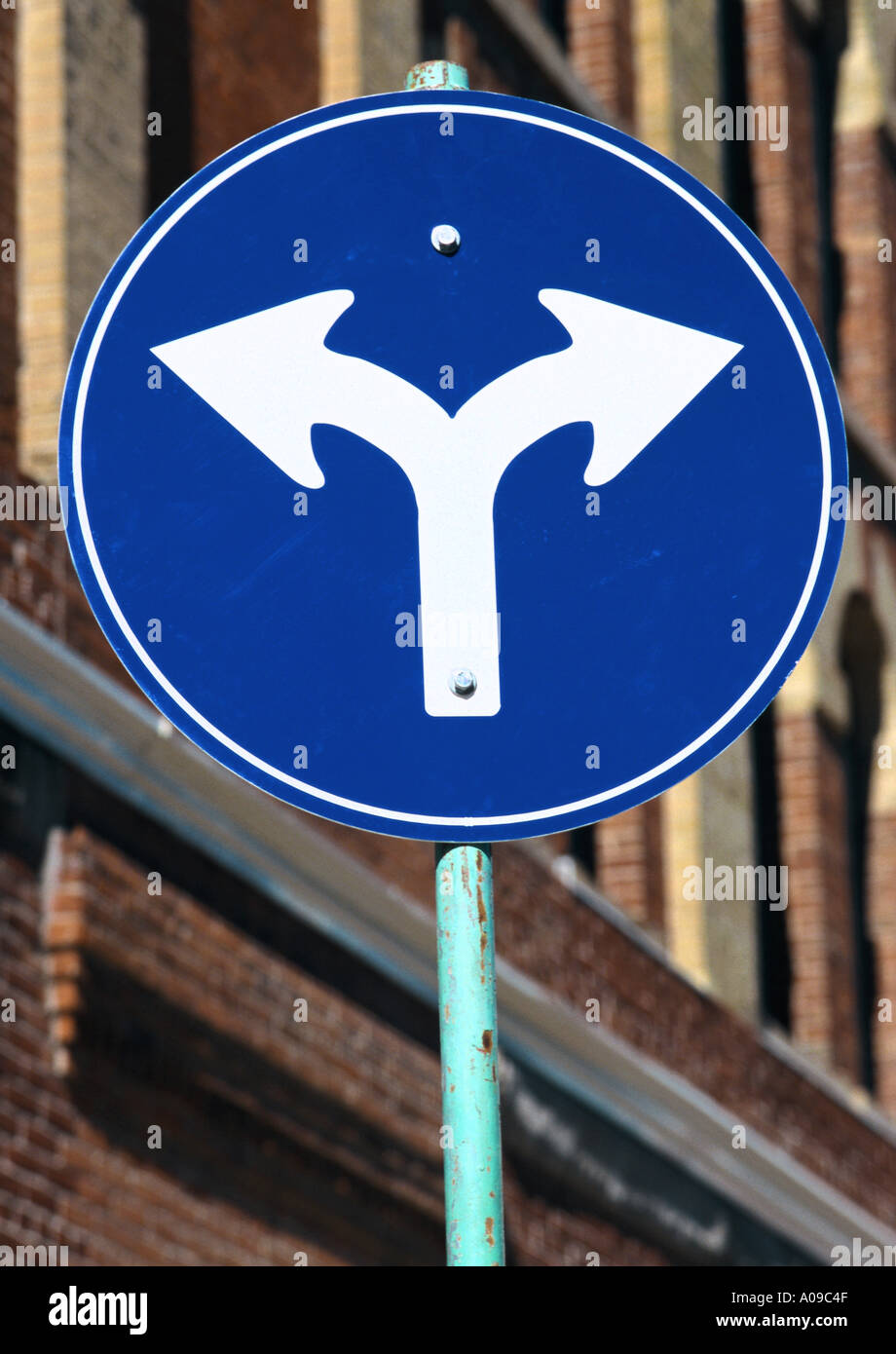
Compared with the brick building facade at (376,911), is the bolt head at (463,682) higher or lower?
lower

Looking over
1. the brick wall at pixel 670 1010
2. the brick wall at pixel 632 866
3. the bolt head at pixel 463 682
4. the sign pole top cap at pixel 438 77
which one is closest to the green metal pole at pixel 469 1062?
the bolt head at pixel 463 682

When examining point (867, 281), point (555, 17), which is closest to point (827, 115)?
point (867, 281)

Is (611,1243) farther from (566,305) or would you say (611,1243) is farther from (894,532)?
(566,305)

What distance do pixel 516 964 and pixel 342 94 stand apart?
3.53m

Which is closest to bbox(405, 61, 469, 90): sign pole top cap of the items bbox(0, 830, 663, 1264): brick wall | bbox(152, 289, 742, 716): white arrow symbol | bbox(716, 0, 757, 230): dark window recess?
bbox(152, 289, 742, 716): white arrow symbol

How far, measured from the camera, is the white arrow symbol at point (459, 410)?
2949mm

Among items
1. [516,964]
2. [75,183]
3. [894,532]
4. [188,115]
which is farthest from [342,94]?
[894,532]

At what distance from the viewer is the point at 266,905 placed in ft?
28.0

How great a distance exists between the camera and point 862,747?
1592 centimetres

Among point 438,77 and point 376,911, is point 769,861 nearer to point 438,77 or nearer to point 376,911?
point 376,911

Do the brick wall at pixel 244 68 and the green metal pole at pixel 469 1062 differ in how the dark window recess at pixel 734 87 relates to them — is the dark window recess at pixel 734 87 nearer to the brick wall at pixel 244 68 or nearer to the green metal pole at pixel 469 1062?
the brick wall at pixel 244 68

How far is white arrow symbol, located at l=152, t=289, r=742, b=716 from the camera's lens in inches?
116

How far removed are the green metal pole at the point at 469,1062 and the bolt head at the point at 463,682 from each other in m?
0.21

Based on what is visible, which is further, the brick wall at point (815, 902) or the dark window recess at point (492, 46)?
the brick wall at point (815, 902)
